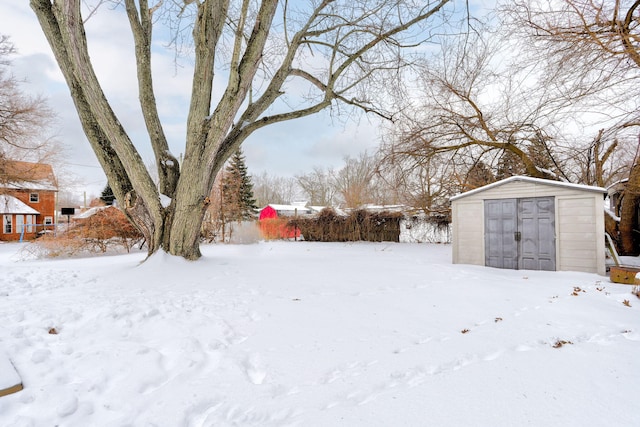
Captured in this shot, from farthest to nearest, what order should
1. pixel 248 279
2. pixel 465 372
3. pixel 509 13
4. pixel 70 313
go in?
pixel 509 13 < pixel 248 279 < pixel 70 313 < pixel 465 372

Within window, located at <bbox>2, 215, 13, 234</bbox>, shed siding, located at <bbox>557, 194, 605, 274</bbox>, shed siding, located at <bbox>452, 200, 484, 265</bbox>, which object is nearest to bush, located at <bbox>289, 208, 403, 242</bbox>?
shed siding, located at <bbox>452, 200, 484, 265</bbox>

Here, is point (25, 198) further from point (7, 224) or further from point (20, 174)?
point (20, 174)

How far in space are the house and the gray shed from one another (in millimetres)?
18799

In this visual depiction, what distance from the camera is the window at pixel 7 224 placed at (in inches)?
888

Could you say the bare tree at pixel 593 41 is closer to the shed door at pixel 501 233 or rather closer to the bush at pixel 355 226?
the shed door at pixel 501 233

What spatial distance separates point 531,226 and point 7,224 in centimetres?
3111

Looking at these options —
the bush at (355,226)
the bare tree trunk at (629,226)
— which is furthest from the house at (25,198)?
the bare tree trunk at (629,226)

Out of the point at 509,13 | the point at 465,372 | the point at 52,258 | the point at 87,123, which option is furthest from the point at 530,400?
the point at 52,258

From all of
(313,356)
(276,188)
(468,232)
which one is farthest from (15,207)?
(276,188)

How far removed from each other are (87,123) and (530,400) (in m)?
7.78

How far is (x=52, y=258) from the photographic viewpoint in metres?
9.77

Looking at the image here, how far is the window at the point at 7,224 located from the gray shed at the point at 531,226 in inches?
1158

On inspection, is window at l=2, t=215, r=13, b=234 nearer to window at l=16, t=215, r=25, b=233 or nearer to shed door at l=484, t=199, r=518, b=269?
window at l=16, t=215, r=25, b=233

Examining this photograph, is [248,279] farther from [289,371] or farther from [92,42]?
[92,42]
